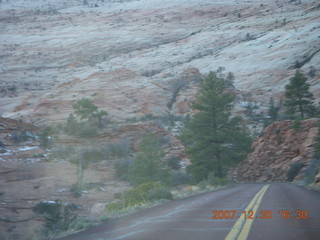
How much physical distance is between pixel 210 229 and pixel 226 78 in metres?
53.3

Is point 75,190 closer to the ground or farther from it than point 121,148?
closer to the ground

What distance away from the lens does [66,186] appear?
26.3 meters

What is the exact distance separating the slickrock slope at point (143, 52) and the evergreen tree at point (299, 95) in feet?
26.6

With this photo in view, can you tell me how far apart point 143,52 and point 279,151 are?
52813 millimetres

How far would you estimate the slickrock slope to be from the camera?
53.3 metres

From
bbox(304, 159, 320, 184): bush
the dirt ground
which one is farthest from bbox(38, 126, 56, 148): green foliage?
bbox(304, 159, 320, 184): bush

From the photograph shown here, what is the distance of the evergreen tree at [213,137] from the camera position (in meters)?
29.1

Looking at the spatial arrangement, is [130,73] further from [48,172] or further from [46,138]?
[48,172]

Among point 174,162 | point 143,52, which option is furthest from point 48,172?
point 143,52

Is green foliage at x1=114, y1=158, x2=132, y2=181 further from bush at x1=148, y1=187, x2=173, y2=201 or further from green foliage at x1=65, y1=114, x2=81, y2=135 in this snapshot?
bush at x1=148, y1=187, x2=173, y2=201

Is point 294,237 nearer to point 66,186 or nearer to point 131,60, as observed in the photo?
point 66,186

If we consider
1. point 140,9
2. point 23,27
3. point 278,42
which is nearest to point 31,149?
point 278,42
